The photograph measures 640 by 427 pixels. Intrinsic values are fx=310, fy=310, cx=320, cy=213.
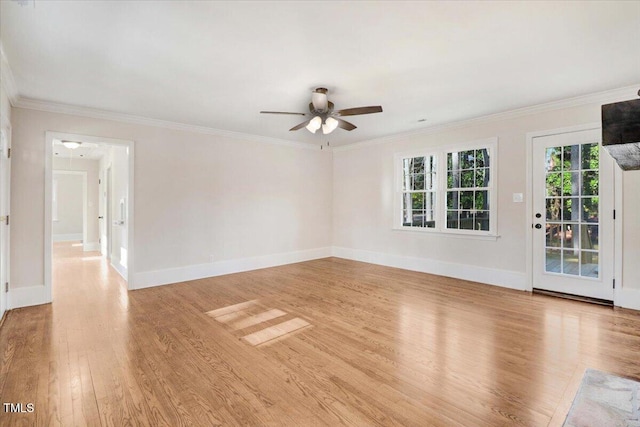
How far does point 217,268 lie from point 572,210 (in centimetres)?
548

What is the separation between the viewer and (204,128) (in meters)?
5.31

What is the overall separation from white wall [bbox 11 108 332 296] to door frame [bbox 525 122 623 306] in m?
4.06

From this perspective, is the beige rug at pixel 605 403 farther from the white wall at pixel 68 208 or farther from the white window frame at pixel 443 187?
the white wall at pixel 68 208

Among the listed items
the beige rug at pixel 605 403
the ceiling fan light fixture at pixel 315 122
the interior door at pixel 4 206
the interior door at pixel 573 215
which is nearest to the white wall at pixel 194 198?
the interior door at pixel 4 206

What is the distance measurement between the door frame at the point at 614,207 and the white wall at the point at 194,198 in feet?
13.3

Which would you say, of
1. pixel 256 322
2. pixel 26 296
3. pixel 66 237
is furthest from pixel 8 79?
pixel 66 237

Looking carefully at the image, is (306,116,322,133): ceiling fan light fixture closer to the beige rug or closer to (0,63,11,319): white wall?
(0,63,11,319): white wall

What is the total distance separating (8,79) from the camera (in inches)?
124

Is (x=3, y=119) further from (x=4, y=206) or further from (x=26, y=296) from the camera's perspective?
(x=26, y=296)

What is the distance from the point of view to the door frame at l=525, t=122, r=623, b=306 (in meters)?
3.76

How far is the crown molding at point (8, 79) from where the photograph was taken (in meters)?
2.83

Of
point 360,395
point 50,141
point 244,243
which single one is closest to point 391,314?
point 360,395

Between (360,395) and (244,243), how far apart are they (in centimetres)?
427

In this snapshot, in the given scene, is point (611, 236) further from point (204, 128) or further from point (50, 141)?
point (50, 141)
